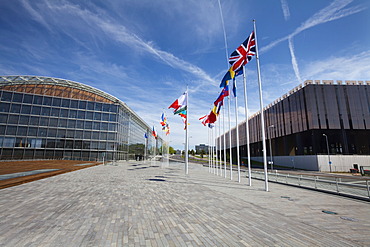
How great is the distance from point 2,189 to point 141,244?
12.1 metres

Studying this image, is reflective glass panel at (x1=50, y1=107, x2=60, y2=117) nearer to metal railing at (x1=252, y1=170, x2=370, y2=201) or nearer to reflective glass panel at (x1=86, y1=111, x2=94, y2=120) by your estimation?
reflective glass panel at (x1=86, y1=111, x2=94, y2=120)

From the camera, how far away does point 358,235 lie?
18.0ft

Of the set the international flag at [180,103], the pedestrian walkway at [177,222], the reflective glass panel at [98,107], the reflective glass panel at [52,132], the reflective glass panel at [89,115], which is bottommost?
the pedestrian walkway at [177,222]

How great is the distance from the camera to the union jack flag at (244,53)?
46.9ft

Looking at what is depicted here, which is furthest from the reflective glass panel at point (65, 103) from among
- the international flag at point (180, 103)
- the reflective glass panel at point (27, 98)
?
the international flag at point (180, 103)

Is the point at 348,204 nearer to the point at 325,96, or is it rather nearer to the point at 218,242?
the point at 218,242

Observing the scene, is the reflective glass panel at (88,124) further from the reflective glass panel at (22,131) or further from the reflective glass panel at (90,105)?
the reflective glass panel at (22,131)

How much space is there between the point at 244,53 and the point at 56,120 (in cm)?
5476

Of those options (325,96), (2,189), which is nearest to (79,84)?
(2,189)

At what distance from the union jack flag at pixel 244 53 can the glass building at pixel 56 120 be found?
40274 millimetres

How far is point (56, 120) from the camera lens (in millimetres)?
51062

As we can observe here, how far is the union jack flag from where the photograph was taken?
14289 millimetres

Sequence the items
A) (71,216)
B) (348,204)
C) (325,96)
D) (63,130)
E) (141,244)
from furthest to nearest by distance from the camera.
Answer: (63,130)
(325,96)
(348,204)
(71,216)
(141,244)

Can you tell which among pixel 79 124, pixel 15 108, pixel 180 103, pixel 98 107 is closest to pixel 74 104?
pixel 79 124
